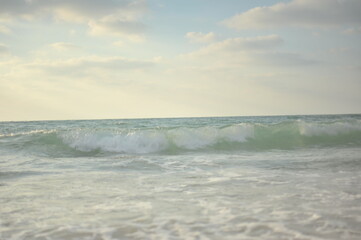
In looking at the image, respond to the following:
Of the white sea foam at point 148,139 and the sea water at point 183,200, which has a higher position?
the white sea foam at point 148,139

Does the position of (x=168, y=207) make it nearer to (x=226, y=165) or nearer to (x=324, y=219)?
(x=324, y=219)

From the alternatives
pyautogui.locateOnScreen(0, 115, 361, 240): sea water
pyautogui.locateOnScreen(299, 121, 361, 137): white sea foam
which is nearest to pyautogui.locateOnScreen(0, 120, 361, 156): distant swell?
pyautogui.locateOnScreen(299, 121, 361, 137): white sea foam

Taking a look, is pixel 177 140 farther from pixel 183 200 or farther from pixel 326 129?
pixel 183 200

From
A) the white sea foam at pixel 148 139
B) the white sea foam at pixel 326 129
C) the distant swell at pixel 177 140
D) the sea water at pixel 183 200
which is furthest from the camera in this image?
the white sea foam at pixel 326 129

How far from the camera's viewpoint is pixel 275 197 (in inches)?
172

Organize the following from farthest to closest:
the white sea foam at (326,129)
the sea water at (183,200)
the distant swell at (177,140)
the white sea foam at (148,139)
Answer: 1. the white sea foam at (326,129)
2. the white sea foam at (148,139)
3. the distant swell at (177,140)
4. the sea water at (183,200)

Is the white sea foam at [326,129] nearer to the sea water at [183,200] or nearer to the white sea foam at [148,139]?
the white sea foam at [148,139]

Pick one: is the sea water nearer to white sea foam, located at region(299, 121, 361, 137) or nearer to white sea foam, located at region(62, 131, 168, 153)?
white sea foam, located at region(62, 131, 168, 153)

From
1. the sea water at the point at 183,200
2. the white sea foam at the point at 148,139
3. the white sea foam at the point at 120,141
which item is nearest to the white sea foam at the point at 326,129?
the white sea foam at the point at 148,139

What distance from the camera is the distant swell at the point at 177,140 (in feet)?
39.6

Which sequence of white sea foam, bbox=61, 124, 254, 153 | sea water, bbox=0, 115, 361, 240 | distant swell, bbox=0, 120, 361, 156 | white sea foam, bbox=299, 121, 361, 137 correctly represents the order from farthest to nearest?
white sea foam, bbox=299, 121, 361, 137
white sea foam, bbox=61, 124, 254, 153
distant swell, bbox=0, 120, 361, 156
sea water, bbox=0, 115, 361, 240

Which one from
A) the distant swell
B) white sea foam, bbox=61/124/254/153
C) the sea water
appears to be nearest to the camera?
the sea water

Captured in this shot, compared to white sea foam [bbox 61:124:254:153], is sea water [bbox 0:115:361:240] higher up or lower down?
lower down

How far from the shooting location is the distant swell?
39.6ft
